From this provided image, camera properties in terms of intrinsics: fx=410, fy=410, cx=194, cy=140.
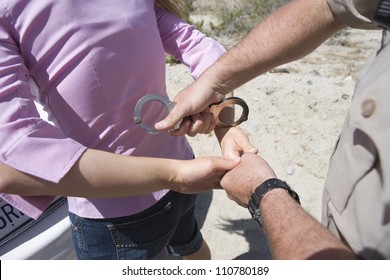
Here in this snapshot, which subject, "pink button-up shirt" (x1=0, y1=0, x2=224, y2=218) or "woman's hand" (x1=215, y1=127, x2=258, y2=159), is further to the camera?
"woman's hand" (x1=215, y1=127, x2=258, y2=159)

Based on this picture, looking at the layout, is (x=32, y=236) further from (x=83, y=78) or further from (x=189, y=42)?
(x=189, y=42)

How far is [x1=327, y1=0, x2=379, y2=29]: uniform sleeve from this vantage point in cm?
109

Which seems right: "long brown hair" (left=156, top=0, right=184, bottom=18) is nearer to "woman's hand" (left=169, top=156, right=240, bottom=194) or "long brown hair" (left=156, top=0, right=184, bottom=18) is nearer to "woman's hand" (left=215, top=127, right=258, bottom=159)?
"woman's hand" (left=215, top=127, right=258, bottom=159)

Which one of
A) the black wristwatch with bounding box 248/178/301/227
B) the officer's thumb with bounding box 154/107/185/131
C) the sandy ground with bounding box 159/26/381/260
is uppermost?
the officer's thumb with bounding box 154/107/185/131

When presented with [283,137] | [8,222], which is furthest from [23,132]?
[283,137]

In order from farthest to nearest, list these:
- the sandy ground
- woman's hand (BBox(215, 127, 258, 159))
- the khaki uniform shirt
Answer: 1. the sandy ground
2. woman's hand (BBox(215, 127, 258, 159))
3. the khaki uniform shirt

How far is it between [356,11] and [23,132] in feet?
3.26

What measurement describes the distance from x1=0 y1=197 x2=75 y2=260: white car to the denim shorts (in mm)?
349

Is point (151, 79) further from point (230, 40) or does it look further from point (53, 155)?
point (230, 40)

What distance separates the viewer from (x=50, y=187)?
114 centimetres

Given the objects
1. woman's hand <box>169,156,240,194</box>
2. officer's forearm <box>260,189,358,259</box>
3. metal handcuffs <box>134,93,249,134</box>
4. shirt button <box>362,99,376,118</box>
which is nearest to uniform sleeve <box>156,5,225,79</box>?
metal handcuffs <box>134,93,249,134</box>

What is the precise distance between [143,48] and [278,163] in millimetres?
1975

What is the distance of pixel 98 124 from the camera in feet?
4.35

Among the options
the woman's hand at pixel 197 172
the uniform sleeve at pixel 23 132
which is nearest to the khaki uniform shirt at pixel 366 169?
the woman's hand at pixel 197 172
